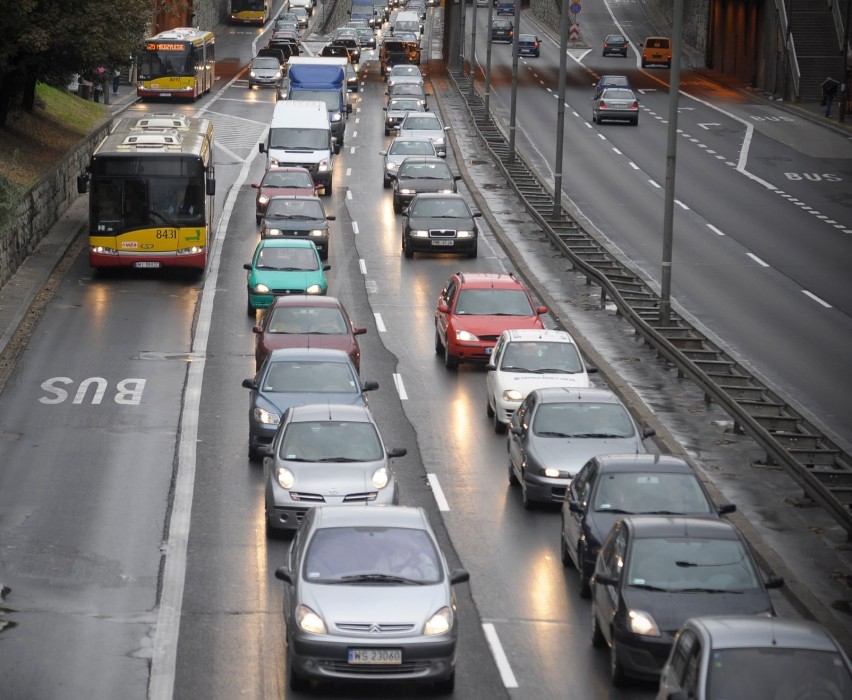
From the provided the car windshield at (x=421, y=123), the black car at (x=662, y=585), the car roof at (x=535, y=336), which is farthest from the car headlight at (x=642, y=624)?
the car windshield at (x=421, y=123)

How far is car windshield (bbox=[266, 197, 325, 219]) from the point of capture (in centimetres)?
4031

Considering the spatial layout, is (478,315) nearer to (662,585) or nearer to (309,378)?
(309,378)

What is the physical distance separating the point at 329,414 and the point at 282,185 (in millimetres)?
26638

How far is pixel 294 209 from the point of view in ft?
133

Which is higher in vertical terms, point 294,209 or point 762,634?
point 762,634

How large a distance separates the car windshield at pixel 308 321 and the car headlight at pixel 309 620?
45.1 ft

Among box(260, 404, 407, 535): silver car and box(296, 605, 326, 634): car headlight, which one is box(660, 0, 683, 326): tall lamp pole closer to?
box(260, 404, 407, 535): silver car

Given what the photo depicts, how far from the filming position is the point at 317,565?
14.2 m

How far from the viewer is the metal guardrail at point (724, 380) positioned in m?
20.1

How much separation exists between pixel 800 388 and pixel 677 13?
7384mm

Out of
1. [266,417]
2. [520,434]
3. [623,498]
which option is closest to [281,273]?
[266,417]

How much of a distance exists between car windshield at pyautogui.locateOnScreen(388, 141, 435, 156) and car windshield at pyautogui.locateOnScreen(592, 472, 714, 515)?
36.5m

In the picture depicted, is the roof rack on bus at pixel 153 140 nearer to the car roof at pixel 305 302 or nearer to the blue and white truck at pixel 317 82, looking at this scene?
the car roof at pixel 305 302

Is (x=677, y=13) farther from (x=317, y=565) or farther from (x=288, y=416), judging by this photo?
(x=317, y=565)
